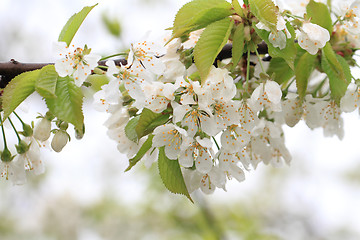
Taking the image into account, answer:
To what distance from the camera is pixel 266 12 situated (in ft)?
4.13

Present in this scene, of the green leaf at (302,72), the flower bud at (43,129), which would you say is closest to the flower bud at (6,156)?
the flower bud at (43,129)

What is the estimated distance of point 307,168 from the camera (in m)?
8.58

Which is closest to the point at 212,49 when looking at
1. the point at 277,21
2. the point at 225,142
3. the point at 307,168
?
the point at 277,21

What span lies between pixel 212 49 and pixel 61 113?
459mm

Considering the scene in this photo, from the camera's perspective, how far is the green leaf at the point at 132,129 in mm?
1346

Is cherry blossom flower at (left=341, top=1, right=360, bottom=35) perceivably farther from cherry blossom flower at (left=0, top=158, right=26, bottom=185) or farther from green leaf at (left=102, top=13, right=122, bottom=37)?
green leaf at (left=102, top=13, right=122, bottom=37)

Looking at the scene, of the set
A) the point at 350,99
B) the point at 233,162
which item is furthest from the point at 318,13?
the point at 233,162

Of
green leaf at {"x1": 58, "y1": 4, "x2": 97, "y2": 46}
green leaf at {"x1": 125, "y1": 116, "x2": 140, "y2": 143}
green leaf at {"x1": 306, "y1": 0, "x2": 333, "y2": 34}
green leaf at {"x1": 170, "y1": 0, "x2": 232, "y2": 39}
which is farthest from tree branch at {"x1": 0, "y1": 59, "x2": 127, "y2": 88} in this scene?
green leaf at {"x1": 306, "y1": 0, "x2": 333, "y2": 34}

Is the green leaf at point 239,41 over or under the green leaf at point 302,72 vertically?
over

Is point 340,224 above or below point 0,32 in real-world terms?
below

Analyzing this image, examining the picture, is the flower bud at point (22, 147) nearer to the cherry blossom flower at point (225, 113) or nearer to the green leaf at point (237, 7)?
the cherry blossom flower at point (225, 113)

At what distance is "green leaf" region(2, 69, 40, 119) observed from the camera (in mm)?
1213

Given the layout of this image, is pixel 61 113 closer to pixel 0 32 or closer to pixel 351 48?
pixel 351 48

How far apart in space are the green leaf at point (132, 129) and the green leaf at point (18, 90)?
1.01 ft
